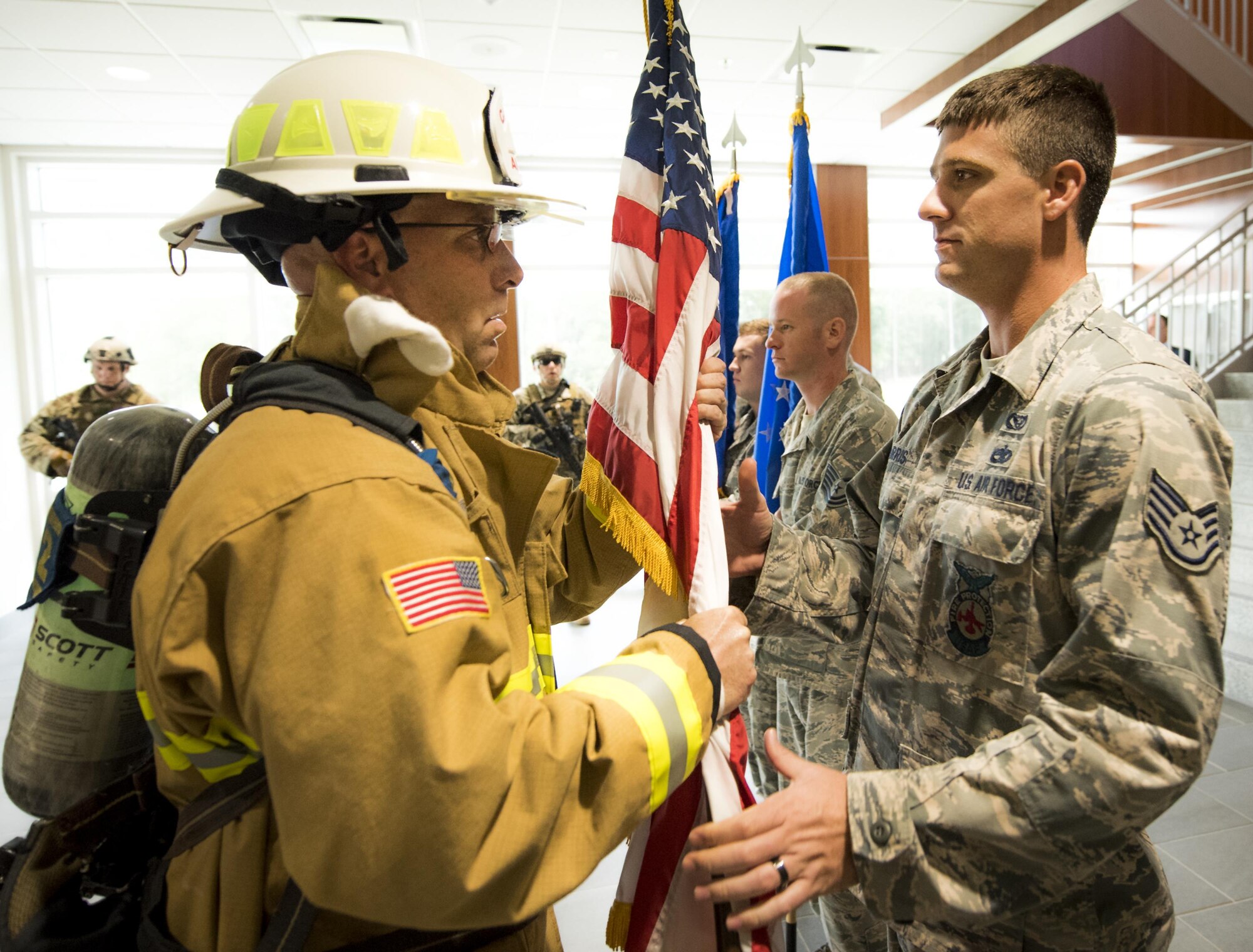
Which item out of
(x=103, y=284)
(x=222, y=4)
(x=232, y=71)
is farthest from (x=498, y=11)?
(x=103, y=284)

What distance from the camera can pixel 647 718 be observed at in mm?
867

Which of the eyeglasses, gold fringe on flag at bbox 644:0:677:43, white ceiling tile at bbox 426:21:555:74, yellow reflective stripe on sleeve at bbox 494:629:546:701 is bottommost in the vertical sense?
yellow reflective stripe on sleeve at bbox 494:629:546:701

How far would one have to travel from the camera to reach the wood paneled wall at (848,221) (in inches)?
345

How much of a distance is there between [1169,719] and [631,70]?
19.9 ft

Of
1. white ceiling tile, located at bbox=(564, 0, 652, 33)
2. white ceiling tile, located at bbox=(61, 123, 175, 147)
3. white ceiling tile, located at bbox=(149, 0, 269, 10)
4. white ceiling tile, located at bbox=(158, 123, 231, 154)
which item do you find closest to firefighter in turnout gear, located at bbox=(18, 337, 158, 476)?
white ceiling tile, located at bbox=(149, 0, 269, 10)

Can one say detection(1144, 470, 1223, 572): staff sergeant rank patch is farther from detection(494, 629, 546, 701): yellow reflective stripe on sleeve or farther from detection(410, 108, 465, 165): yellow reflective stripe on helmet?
detection(410, 108, 465, 165): yellow reflective stripe on helmet

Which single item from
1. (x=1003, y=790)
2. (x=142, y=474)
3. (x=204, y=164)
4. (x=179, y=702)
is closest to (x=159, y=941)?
(x=179, y=702)

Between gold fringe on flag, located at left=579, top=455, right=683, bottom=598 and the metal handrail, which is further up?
the metal handrail

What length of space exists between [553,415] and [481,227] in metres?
5.22

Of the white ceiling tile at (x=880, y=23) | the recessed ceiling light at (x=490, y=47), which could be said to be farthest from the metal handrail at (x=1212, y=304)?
the recessed ceiling light at (x=490, y=47)

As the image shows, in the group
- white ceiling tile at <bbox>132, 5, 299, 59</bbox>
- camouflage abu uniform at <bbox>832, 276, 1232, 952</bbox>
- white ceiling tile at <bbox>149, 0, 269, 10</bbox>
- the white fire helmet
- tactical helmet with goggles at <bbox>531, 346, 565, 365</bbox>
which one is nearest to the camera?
camouflage abu uniform at <bbox>832, 276, 1232, 952</bbox>

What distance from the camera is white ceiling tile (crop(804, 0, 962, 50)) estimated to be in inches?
196

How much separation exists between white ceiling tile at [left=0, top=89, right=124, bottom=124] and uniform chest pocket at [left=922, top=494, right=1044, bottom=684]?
23.9 ft

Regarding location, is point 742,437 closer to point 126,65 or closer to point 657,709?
point 657,709
